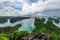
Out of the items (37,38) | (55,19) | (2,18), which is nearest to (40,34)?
(37,38)

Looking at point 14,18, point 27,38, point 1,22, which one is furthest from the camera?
point 14,18

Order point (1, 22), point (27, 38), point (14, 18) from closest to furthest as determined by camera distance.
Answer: point (27, 38) → point (1, 22) → point (14, 18)

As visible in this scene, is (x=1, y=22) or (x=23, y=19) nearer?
(x=1, y=22)

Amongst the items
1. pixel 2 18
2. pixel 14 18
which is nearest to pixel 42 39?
pixel 2 18

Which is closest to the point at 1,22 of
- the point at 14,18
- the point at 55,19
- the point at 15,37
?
the point at 14,18

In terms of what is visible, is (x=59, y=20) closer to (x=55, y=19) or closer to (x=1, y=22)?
(x=55, y=19)

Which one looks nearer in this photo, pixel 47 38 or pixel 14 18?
pixel 47 38

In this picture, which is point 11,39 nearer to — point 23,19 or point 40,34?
point 40,34
